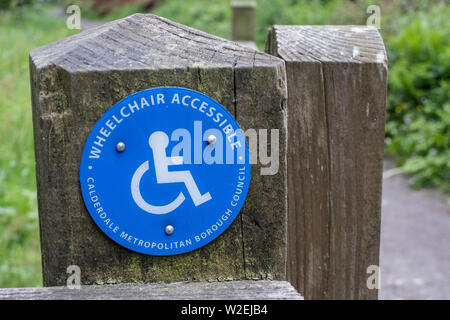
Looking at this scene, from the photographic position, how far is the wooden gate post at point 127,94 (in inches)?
36.2

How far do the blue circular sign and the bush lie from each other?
16.8ft

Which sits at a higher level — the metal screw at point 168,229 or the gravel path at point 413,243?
the metal screw at point 168,229

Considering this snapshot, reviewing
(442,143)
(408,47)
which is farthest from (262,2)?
(442,143)

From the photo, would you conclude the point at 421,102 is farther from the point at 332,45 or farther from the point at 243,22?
the point at 332,45

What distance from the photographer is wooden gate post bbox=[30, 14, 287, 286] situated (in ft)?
3.01

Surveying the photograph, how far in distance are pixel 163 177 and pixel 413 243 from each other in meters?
4.09

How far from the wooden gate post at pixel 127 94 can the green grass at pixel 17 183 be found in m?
2.14

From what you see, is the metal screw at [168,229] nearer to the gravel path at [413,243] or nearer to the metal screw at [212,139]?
the metal screw at [212,139]

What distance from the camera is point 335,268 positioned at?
152 cm

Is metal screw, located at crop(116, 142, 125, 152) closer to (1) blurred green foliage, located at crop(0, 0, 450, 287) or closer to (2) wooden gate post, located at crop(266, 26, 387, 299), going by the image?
(2) wooden gate post, located at crop(266, 26, 387, 299)

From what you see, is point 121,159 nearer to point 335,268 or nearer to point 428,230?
point 335,268

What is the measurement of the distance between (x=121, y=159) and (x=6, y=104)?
448cm

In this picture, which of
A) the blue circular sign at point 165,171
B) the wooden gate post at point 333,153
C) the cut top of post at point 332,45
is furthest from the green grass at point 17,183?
the blue circular sign at point 165,171

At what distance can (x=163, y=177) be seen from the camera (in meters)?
0.95
